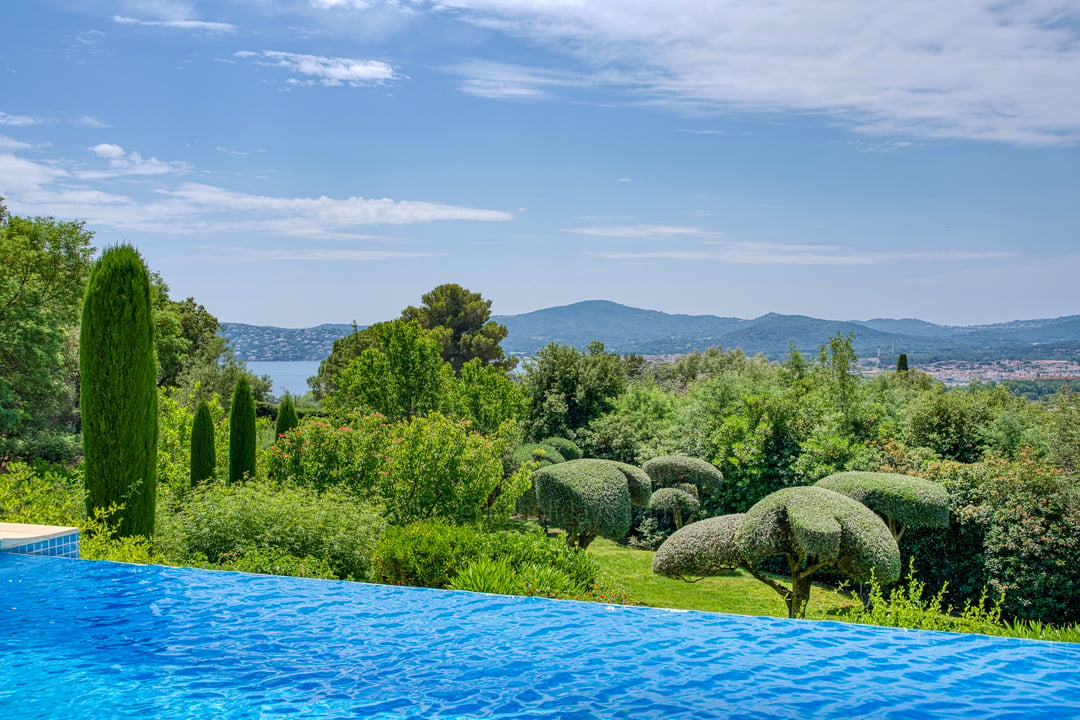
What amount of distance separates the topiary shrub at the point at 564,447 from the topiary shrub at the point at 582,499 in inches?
363

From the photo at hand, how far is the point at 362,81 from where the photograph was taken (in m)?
18.8

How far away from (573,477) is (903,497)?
220 inches

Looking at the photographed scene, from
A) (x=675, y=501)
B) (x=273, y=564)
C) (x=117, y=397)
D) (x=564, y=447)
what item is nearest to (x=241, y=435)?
(x=117, y=397)

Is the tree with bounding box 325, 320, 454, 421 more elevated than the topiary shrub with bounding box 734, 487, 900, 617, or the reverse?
the tree with bounding box 325, 320, 454, 421

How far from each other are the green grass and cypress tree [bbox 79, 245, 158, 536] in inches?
266

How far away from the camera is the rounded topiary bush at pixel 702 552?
389 inches

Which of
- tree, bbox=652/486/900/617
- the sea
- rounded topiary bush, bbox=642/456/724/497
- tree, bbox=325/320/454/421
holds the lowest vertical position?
rounded topiary bush, bbox=642/456/724/497

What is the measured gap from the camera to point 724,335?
3196 inches

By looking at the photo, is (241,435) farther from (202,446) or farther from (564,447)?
(564,447)

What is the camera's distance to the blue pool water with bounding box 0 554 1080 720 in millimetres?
5129

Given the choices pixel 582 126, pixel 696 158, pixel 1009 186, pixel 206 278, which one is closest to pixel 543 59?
pixel 582 126

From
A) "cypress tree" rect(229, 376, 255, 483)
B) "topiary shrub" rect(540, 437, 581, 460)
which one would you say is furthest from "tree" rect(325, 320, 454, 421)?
"topiary shrub" rect(540, 437, 581, 460)

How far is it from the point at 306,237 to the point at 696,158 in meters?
14.3

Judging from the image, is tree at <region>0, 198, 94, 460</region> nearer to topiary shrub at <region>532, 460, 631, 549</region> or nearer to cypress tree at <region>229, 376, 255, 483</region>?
cypress tree at <region>229, 376, 255, 483</region>
